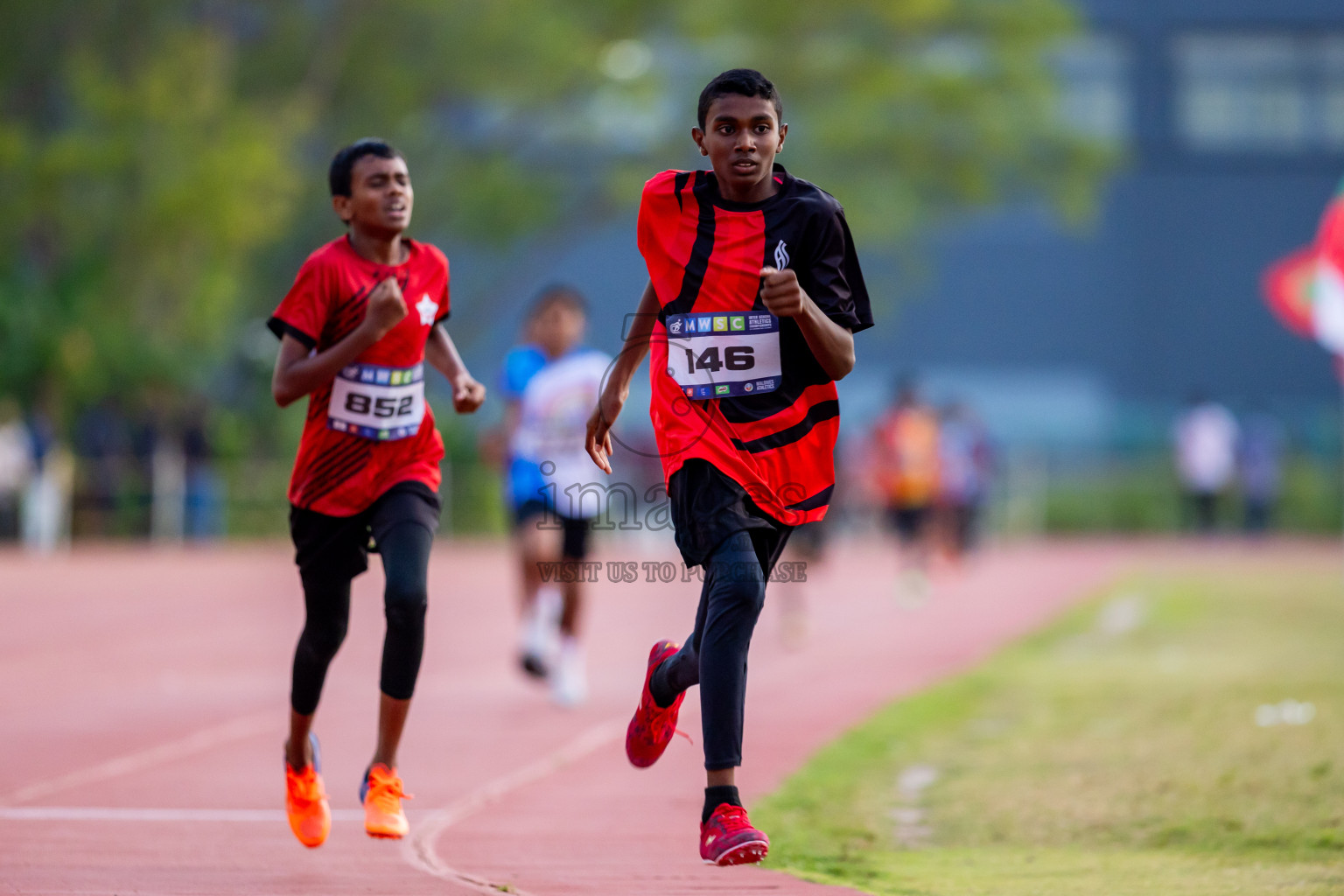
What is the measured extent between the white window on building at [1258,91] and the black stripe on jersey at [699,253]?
4614cm

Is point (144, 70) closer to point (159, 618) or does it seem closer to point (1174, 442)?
point (159, 618)

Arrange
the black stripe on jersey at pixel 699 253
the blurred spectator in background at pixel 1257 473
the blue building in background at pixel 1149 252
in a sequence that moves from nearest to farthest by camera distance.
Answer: the black stripe on jersey at pixel 699 253 < the blurred spectator in background at pixel 1257 473 < the blue building in background at pixel 1149 252

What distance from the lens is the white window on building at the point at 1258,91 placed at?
48.7 meters

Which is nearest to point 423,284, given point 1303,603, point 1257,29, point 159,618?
point 159,618

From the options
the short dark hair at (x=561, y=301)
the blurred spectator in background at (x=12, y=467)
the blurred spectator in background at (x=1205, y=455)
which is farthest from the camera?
the blurred spectator in background at (x=1205, y=455)

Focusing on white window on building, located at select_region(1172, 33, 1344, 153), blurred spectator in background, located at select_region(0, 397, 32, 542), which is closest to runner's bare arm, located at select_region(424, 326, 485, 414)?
blurred spectator in background, located at select_region(0, 397, 32, 542)

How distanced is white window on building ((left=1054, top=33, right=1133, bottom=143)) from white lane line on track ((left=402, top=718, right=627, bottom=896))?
138 feet

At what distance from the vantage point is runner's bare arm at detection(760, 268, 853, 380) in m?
4.66

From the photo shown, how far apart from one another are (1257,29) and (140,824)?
47.0 meters

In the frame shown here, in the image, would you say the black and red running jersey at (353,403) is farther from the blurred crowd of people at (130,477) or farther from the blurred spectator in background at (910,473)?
the blurred crowd of people at (130,477)

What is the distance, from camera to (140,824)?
6211 mm

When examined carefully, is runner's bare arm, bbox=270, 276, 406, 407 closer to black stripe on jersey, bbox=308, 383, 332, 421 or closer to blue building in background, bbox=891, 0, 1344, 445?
black stripe on jersey, bbox=308, 383, 332, 421

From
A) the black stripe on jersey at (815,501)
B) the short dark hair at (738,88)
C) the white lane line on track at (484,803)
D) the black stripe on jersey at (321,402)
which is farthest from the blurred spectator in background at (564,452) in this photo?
the short dark hair at (738,88)

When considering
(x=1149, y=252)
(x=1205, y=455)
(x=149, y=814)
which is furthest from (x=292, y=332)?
(x=1149, y=252)
